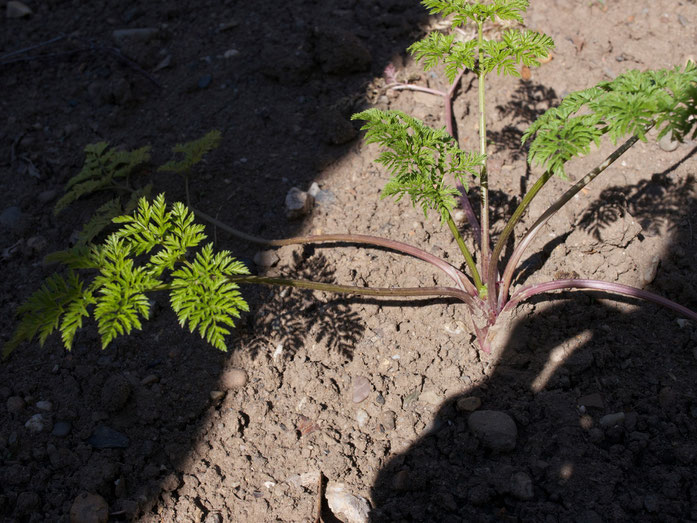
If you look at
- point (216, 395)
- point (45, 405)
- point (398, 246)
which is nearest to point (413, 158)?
point (398, 246)

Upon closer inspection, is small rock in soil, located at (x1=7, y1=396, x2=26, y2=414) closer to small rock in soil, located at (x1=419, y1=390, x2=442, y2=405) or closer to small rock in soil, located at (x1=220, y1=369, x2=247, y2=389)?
small rock in soil, located at (x1=220, y1=369, x2=247, y2=389)

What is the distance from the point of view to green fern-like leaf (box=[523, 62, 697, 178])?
1789 mm

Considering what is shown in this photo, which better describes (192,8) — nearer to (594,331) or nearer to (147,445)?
(147,445)

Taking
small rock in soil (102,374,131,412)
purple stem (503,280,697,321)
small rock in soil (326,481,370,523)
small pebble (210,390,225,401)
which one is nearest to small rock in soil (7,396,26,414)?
small rock in soil (102,374,131,412)

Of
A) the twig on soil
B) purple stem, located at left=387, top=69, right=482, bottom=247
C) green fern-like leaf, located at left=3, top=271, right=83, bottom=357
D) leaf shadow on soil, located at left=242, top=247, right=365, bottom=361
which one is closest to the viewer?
green fern-like leaf, located at left=3, top=271, right=83, bottom=357

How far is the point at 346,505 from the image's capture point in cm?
209

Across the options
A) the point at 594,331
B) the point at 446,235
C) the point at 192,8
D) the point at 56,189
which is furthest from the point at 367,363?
the point at 192,8

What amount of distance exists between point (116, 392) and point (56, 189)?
1580mm

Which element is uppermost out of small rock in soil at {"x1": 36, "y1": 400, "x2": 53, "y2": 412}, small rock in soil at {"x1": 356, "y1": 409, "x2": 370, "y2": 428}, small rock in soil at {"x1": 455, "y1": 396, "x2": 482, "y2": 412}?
small rock in soil at {"x1": 455, "y1": 396, "x2": 482, "y2": 412}

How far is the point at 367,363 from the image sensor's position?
2.49 metres

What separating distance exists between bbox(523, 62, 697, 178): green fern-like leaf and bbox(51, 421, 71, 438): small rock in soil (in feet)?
6.84

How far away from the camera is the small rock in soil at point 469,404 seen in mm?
2270

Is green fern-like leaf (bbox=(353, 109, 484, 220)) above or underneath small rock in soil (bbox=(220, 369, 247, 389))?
above

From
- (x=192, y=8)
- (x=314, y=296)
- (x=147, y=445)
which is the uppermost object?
(x=192, y=8)
